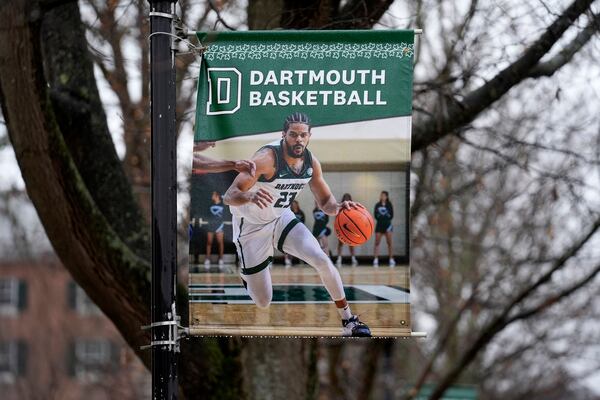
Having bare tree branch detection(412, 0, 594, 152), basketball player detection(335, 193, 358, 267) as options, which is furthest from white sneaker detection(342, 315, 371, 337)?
bare tree branch detection(412, 0, 594, 152)

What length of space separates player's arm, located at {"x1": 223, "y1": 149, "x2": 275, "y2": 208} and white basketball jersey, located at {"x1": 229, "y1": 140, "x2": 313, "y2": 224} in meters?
0.02

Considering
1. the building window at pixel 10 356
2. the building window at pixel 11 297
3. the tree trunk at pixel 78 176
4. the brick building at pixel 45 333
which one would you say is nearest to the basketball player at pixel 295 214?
the tree trunk at pixel 78 176

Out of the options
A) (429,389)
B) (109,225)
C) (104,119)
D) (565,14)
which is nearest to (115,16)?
(104,119)

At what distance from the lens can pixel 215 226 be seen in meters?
6.72

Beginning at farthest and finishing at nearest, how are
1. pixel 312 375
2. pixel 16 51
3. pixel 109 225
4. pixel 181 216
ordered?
1. pixel 181 216
2. pixel 312 375
3. pixel 109 225
4. pixel 16 51

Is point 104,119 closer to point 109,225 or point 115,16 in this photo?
point 109,225

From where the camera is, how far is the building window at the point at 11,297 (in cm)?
5106

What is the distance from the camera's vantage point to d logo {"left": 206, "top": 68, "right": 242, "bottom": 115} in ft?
22.1

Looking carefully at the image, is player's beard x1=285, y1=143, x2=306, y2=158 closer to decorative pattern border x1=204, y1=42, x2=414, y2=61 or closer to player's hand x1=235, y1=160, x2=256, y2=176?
player's hand x1=235, y1=160, x2=256, y2=176

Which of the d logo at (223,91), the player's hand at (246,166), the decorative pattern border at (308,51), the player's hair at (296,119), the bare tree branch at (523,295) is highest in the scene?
the decorative pattern border at (308,51)

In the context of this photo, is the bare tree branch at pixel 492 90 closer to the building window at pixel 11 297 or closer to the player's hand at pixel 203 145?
the player's hand at pixel 203 145

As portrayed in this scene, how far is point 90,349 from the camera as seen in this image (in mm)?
51250

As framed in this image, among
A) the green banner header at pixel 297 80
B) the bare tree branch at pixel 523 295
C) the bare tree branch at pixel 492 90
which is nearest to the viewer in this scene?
the green banner header at pixel 297 80

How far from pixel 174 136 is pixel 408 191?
1506 mm
